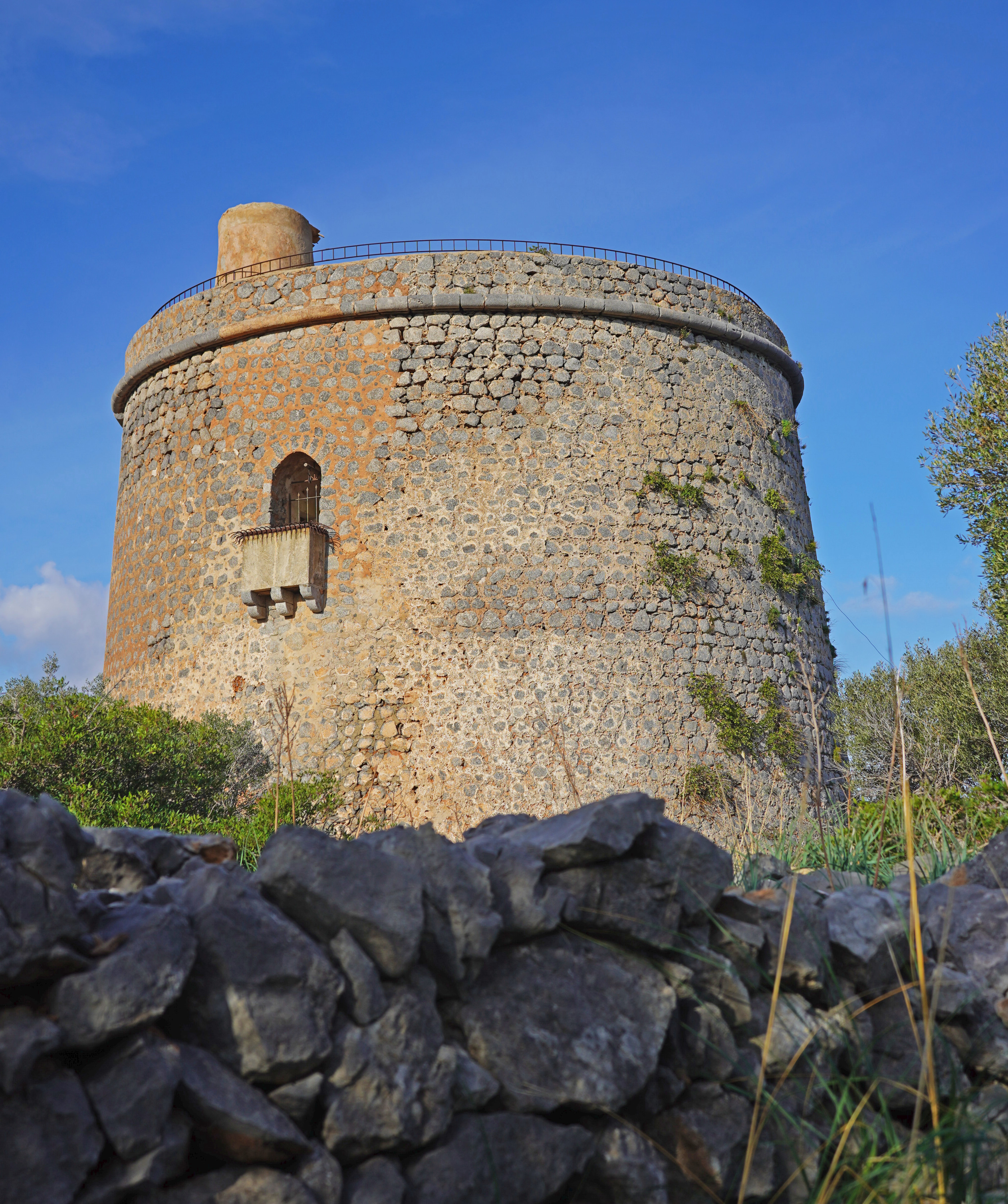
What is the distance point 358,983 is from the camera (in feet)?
8.13

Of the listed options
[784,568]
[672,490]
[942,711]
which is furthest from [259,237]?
[942,711]

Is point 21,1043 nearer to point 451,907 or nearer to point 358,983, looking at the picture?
point 358,983

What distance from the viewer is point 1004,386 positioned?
11.5 m

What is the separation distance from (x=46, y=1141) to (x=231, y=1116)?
0.36 meters

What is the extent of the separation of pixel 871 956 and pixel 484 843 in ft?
4.11

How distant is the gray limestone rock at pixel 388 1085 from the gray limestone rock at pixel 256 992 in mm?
81

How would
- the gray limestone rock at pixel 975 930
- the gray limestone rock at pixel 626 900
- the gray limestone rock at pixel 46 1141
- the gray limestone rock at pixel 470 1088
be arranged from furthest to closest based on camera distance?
the gray limestone rock at pixel 975 930, the gray limestone rock at pixel 626 900, the gray limestone rock at pixel 470 1088, the gray limestone rock at pixel 46 1141

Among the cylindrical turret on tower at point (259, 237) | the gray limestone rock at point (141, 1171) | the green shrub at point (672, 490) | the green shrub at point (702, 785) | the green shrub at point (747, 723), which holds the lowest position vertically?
the gray limestone rock at point (141, 1171)

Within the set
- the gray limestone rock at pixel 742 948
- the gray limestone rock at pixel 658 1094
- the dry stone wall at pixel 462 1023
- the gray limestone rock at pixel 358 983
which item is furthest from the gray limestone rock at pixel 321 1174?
the gray limestone rock at pixel 742 948

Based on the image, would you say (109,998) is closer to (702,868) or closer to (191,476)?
(702,868)

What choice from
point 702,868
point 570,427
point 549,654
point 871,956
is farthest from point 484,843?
point 570,427

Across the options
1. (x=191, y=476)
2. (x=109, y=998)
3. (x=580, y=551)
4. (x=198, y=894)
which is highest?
(x=191, y=476)

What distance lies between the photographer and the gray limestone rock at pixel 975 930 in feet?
11.3

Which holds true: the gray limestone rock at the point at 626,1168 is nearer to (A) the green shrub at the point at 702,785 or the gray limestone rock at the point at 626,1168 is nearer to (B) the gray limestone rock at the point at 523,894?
(B) the gray limestone rock at the point at 523,894
